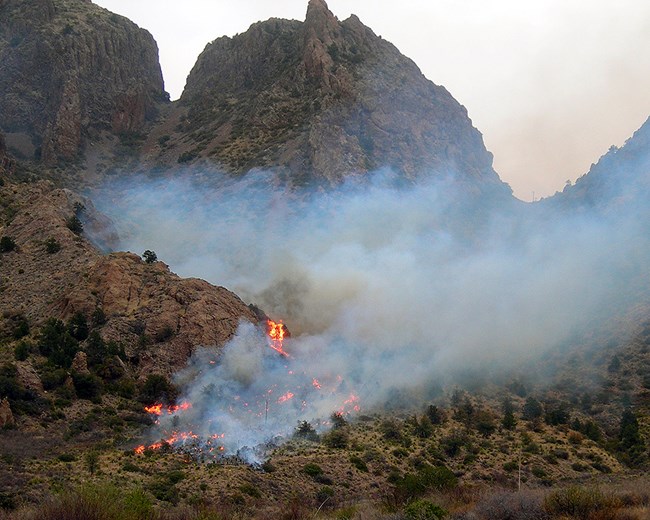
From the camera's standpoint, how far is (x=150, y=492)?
35.5 m

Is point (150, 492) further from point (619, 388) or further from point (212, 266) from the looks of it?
point (212, 266)

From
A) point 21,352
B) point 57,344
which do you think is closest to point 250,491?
point 21,352

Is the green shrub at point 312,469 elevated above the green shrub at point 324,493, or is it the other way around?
the green shrub at point 312,469

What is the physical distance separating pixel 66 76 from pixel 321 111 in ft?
154

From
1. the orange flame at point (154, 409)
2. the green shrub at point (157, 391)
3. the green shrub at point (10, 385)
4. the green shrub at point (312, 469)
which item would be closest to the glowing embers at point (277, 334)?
the green shrub at point (157, 391)

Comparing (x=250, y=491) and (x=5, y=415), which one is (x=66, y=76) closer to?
(x=5, y=415)

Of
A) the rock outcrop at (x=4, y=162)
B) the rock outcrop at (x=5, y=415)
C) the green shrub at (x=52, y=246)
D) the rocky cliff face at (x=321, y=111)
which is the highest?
the rocky cliff face at (x=321, y=111)

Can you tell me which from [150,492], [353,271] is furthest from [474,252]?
[150,492]

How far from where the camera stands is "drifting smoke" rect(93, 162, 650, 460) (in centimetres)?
6294

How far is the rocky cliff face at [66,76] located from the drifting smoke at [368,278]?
16726 mm

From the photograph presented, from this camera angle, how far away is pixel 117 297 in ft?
201

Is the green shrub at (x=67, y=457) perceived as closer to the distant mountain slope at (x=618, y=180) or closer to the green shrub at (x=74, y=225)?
the green shrub at (x=74, y=225)

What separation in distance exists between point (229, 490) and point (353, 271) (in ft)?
179

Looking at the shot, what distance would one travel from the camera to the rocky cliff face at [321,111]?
358ft
